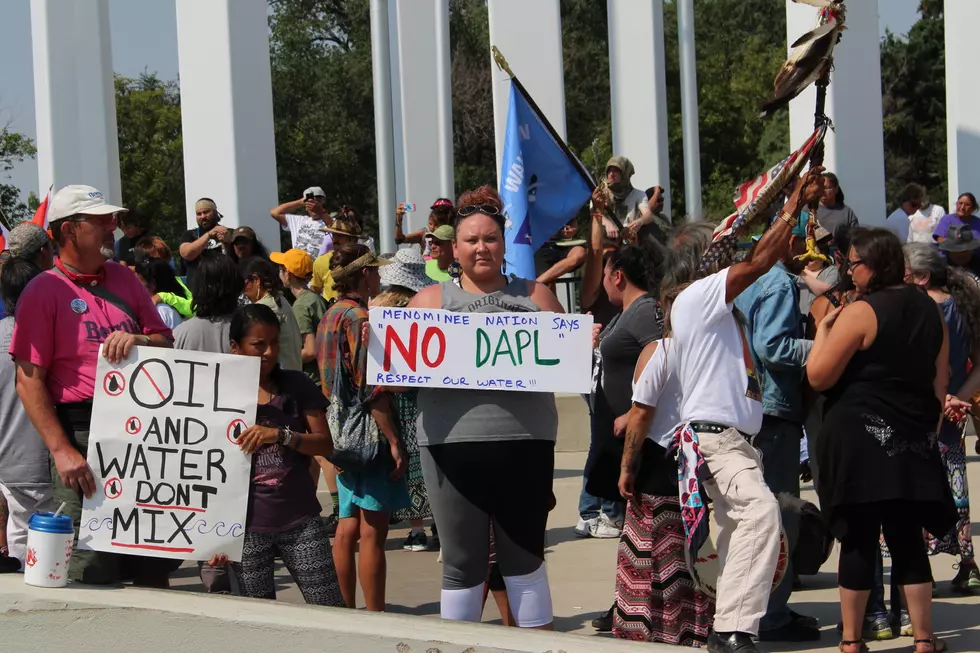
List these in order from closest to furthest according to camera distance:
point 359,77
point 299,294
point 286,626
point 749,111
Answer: point 286,626 → point 299,294 → point 749,111 → point 359,77

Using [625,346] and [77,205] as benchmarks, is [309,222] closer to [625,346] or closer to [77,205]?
[625,346]

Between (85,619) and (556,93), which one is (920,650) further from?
(556,93)

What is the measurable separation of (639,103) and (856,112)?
5.52 metres

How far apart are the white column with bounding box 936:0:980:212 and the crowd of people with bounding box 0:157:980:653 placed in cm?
880

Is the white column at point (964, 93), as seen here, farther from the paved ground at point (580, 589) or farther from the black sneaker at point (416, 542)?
the black sneaker at point (416, 542)

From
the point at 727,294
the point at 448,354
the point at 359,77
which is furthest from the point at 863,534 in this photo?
the point at 359,77

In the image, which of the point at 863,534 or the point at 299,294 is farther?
the point at 299,294

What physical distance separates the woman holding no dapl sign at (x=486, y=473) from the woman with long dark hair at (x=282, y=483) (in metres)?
0.57

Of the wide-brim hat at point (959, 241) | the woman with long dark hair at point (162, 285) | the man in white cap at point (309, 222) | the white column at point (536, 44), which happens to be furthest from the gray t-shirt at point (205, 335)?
the white column at point (536, 44)

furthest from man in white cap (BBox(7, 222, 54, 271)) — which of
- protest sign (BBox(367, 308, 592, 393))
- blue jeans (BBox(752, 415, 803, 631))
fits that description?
blue jeans (BBox(752, 415, 803, 631))

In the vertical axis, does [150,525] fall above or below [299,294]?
below

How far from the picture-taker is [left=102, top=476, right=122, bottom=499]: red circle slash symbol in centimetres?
546

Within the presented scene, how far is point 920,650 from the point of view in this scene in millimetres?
5852

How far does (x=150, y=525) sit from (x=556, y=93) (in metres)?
9.44
